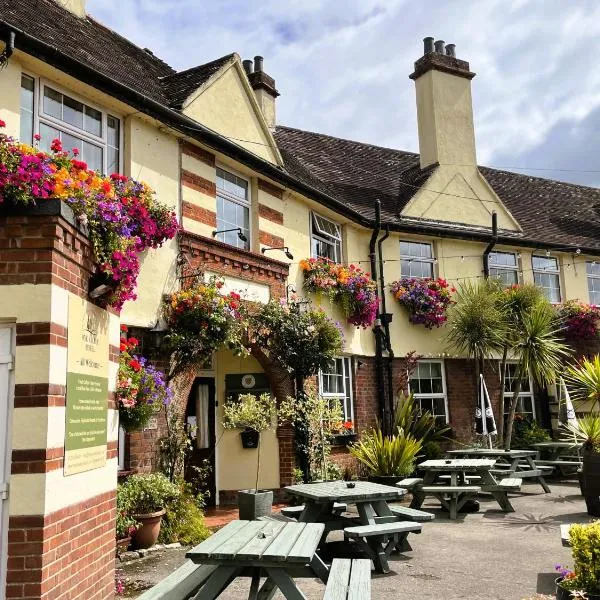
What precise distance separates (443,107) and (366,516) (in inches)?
487

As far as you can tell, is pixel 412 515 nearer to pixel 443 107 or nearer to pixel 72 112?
pixel 72 112

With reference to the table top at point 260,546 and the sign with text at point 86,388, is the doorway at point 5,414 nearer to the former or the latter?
the sign with text at point 86,388

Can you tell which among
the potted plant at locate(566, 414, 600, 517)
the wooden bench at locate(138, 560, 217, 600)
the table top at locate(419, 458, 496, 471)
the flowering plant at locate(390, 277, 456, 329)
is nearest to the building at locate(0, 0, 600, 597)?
the flowering plant at locate(390, 277, 456, 329)

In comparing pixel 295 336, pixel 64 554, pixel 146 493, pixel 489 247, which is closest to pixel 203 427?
pixel 295 336

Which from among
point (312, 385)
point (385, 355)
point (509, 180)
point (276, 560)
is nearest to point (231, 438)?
point (312, 385)

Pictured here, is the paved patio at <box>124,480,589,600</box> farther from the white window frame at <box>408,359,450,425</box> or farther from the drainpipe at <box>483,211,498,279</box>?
the drainpipe at <box>483,211,498,279</box>

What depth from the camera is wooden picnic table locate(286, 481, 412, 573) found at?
6629mm

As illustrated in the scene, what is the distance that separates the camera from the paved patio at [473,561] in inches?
234

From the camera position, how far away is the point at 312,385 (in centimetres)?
1195

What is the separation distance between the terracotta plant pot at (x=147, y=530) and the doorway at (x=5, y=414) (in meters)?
3.25

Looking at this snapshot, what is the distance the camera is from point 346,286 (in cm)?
1273

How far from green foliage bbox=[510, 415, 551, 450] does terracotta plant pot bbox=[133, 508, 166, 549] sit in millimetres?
9852

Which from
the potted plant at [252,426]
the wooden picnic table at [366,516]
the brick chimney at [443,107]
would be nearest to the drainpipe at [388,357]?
the potted plant at [252,426]

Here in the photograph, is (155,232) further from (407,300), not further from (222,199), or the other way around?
(407,300)
